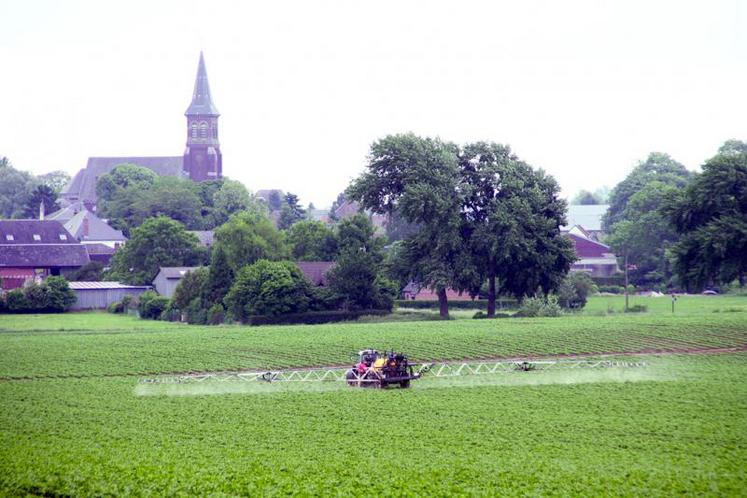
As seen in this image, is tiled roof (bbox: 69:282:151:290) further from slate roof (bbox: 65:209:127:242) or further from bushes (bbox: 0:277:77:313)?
slate roof (bbox: 65:209:127:242)

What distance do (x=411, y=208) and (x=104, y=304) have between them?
137 feet

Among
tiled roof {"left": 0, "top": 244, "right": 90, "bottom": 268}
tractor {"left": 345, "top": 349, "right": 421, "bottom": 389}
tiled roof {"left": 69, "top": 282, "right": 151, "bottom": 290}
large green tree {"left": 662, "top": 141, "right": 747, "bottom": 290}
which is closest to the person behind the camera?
tractor {"left": 345, "top": 349, "right": 421, "bottom": 389}

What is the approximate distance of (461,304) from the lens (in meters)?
107

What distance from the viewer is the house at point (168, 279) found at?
11475 centimetres

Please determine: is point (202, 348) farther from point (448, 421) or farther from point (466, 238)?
point (466, 238)

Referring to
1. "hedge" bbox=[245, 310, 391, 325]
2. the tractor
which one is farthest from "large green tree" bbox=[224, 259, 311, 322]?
the tractor

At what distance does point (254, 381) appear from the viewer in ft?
164

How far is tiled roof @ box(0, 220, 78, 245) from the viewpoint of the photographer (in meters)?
132

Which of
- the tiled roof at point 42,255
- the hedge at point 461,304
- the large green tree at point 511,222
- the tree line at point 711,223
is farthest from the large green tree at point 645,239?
the tiled roof at point 42,255

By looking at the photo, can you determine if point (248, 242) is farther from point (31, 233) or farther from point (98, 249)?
point (98, 249)

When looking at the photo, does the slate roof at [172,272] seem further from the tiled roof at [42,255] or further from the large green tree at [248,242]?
the tiled roof at [42,255]

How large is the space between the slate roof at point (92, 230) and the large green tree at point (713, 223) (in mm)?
112087

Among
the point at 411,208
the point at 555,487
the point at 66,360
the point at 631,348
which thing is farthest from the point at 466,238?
the point at 555,487

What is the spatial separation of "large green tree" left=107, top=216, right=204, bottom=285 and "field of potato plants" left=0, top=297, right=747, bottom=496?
5670cm
